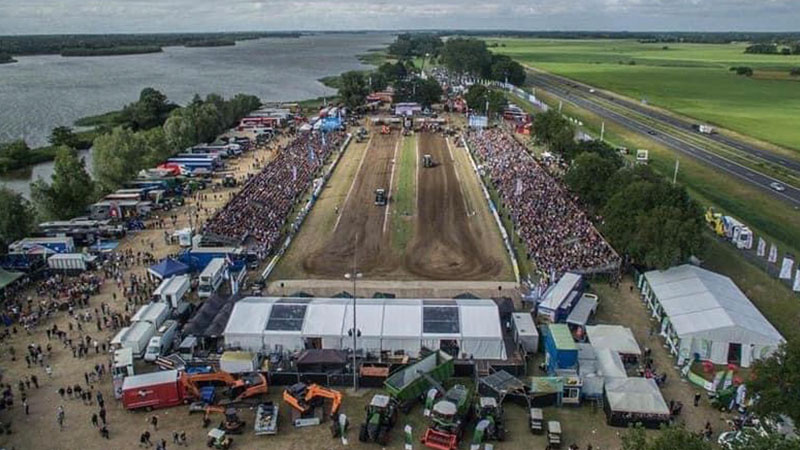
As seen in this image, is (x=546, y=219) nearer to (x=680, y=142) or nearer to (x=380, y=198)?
(x=380, y=198)

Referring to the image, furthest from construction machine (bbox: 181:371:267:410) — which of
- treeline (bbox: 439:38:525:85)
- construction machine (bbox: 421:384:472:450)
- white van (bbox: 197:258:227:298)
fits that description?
treeline (bbox: 439:38:525:85)

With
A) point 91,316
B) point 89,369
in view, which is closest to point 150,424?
point 89,369

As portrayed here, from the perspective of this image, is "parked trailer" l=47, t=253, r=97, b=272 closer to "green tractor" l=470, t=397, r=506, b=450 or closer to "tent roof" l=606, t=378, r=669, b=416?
"green tractor" l=470, t=397, r=506, b=450

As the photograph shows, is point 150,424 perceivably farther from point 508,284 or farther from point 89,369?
point 508,284

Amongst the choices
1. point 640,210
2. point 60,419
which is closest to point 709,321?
point 640,210

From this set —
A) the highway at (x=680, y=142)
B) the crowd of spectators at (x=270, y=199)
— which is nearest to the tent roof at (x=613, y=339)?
the crowd of spectators at (x=270, y=199)
